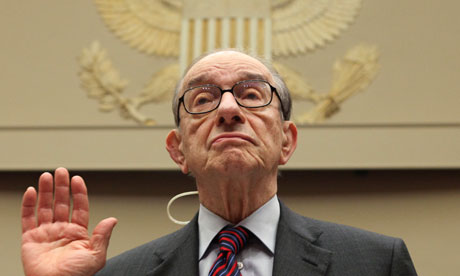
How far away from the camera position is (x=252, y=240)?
171 cm

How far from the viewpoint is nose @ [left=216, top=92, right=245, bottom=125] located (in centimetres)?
171

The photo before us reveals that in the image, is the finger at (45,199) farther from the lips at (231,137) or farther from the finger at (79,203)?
the lips at (231,137)

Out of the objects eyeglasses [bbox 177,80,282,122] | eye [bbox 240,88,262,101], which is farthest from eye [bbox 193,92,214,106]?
eye [bbox 240,88,262,101]

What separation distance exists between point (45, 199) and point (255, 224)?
0.71 meters

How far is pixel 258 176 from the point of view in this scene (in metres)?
1.73

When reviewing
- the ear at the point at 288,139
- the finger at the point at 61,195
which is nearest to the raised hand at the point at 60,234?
the finger at the point at 61,195

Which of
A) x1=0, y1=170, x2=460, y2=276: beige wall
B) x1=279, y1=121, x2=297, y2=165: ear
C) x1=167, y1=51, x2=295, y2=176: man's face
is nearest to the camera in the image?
x1=167, y1=51, x2=295, y2=176: man's face

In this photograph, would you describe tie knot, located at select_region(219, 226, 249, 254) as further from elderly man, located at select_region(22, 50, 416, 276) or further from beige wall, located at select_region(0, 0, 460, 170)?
beige wall, located at select_region(0, 0, 460, 170)

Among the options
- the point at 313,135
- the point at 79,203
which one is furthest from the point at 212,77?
the point at 313,135

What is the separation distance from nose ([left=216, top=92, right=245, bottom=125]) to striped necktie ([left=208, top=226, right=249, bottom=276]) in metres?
0.36

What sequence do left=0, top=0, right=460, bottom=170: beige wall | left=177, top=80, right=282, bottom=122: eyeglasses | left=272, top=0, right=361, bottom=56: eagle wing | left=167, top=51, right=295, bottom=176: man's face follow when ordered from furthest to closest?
left=272, top=0, right=361, bottom=56: eagle wing < left=0, top=0, right=460, bottom=170: beige wall < left=177, top=80, right=282, bottom=122: eyeglasses < left=167, top=51, right=295, bottom=176: man's face

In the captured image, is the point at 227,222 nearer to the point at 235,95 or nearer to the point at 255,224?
the point at 255,224

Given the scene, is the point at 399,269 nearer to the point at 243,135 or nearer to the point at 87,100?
the point at 243,135

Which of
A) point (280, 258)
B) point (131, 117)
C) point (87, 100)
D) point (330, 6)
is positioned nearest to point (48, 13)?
point (87, 100)
